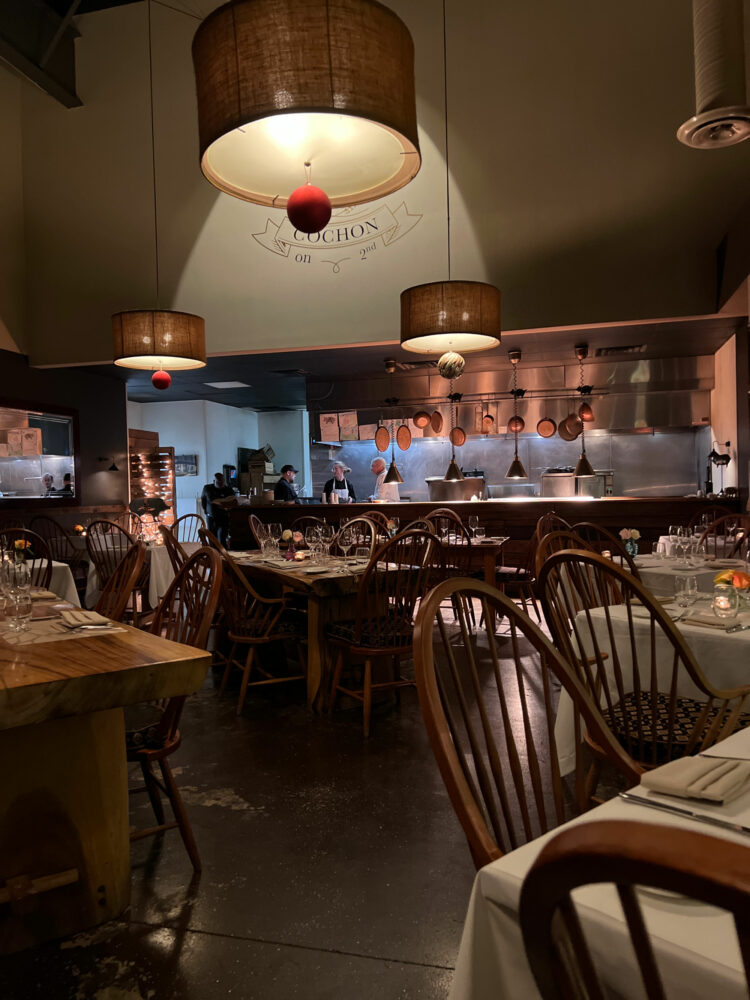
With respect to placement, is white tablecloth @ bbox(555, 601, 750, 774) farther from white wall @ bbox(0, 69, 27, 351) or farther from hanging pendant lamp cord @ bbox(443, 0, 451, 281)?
white wall @ bbox(0, 69, 27, 351)

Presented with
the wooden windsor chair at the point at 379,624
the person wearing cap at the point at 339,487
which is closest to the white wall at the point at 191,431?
the person wearing cap at the point at 339,487

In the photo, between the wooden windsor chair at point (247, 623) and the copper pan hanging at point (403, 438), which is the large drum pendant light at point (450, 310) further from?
the copper pan hanging at point (403, 438)

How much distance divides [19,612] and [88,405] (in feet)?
27.4

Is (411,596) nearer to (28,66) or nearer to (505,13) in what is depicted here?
(505,13)

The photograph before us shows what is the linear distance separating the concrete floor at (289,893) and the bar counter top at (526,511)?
525 centimetres

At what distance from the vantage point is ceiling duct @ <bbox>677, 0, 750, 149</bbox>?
123 inches

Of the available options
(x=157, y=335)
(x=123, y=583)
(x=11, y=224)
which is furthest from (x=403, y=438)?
(x=123, y=583)

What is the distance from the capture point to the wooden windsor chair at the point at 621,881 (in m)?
0.42

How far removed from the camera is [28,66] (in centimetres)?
775

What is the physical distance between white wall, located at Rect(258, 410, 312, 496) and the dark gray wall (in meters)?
4.71

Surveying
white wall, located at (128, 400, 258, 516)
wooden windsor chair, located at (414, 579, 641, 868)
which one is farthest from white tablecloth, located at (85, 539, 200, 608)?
white wall, located at (128, 400, 258, 516)

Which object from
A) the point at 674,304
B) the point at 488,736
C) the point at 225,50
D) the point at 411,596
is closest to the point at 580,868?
the point at 488,736

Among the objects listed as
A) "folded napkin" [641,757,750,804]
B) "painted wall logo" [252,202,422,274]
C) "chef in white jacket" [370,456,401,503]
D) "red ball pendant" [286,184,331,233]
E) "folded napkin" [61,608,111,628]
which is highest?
"painted wall logo" [252,202,422,274]

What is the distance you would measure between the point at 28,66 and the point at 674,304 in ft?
23.9
